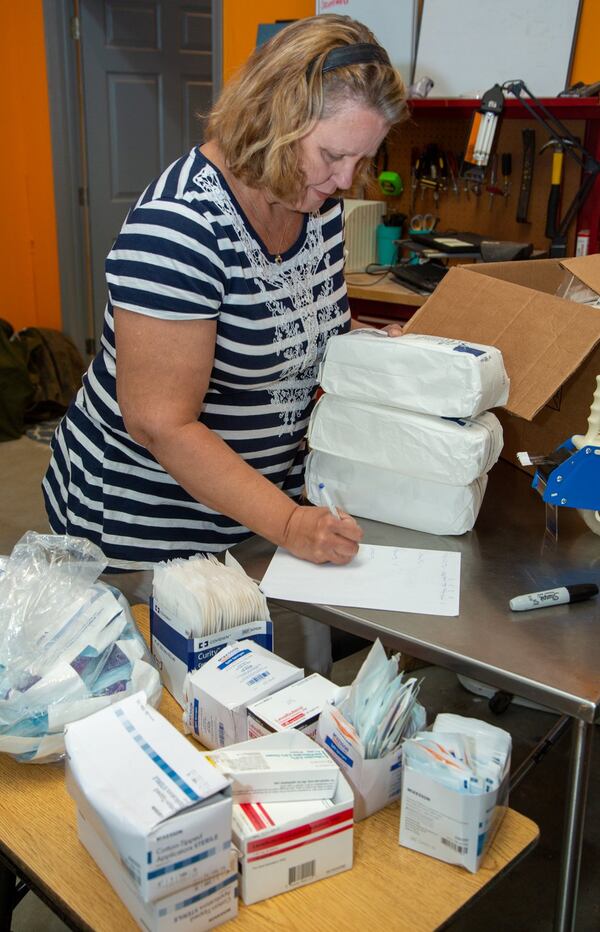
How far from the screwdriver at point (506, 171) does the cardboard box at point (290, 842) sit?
277 centimetres

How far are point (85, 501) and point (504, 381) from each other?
0.69 metres

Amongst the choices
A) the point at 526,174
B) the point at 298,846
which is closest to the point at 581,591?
the point at 298,846

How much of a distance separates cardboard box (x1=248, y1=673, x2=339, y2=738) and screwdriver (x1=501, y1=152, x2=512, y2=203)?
2.62 metres

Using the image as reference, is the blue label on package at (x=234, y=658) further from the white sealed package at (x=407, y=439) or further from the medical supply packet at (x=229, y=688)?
the white sealed package at (x=407, y=439)

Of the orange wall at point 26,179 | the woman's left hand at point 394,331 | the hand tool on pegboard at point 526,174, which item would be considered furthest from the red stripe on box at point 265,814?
the orange wall at point 26,179

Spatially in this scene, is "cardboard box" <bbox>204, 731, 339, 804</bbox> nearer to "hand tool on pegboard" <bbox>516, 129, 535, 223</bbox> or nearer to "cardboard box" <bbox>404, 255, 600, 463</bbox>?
"cardboard box" <bbox>404, 255, 600, 463</bbox>

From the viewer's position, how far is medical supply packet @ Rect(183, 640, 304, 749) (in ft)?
3.20

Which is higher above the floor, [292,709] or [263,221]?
[263,221]

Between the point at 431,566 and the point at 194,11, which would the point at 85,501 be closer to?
the point at 431,566

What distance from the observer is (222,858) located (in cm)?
78

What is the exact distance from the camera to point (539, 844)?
197cm

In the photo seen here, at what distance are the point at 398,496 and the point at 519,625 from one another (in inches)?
12.5

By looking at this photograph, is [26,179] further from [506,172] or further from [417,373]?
[417,373]

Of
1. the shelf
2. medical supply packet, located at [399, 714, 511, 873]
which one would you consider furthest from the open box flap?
the shelf
